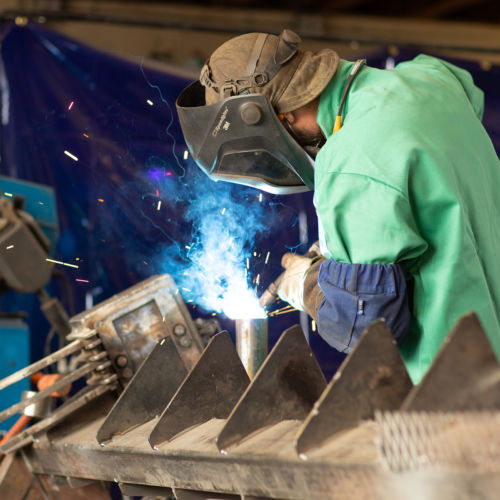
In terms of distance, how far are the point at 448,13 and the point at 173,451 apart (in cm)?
663

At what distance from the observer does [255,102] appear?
163cm

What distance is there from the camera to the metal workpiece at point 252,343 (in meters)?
1.85

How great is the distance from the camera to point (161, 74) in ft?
12.0

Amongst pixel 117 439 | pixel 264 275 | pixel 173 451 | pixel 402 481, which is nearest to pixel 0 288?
pixel 264 275

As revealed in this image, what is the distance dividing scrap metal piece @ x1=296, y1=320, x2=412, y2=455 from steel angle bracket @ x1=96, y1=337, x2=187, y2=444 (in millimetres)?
666

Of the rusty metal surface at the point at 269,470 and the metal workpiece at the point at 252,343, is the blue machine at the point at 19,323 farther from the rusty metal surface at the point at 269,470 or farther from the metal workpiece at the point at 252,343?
the metal workpiece at the point at 252,343

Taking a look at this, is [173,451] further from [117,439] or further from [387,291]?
[387,291]

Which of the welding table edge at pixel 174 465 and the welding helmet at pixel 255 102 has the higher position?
the welding helmet at pixel 255 102

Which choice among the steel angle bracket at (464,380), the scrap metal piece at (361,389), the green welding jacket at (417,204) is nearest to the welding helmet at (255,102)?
the green welding jacket at (417,204)

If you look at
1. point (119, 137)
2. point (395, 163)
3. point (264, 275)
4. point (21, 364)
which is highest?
point (119, 137)

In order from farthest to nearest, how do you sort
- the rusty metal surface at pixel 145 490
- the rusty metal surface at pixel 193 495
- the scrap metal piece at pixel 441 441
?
the rusty metal surface at pixel 145 490 → the rusty metal surface at pixel 193 495 → the scrap metal piece at pixel 441 441

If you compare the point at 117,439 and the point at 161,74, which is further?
the point at 161,74

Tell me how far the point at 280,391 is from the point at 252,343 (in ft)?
1.97

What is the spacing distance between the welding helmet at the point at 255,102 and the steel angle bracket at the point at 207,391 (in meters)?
0.56
